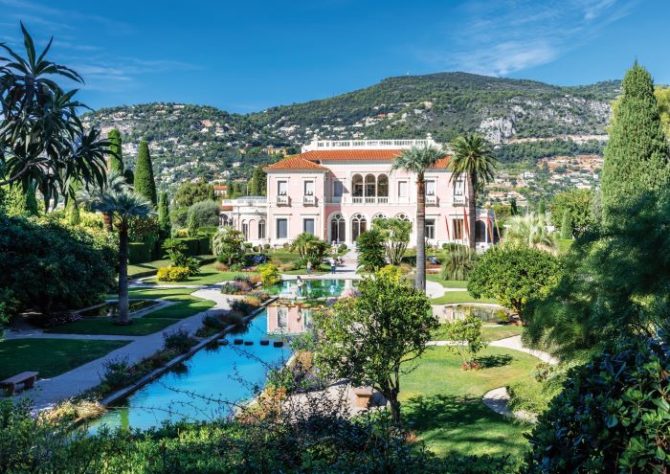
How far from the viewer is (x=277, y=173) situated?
4934cm

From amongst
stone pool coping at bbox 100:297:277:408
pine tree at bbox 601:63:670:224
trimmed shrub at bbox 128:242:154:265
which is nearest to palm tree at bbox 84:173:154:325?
stone pool coping at bbox 100:297:277:408

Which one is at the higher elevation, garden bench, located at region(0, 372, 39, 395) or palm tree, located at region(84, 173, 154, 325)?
palm tree, located at region(84, 173, 154, 325)

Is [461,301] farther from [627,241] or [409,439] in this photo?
[627,241]

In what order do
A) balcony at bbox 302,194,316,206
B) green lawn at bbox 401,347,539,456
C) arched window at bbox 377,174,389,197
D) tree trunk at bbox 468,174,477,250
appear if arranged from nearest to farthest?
green lawn at bbox 401,347,539,456 → tree trunk at bbox 468,174,477,250 → balcony at bbox 302,194,316,206 → arched window at bbox 377,174,389,197

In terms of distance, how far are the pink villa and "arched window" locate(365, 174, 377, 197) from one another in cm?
68

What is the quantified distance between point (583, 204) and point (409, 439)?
187 feet

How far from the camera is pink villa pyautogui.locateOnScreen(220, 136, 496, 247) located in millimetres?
49281

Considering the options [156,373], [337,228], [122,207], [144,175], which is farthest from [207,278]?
[156,373]

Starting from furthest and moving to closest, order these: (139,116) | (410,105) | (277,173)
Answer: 1. (139,116)
2. (410,105)
3. (277,173)

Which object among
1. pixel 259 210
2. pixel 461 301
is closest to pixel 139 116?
pixel 259 210

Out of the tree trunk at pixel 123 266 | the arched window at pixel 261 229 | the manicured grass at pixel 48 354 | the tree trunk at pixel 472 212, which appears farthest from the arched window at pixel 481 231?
the manicured grass at pixel 48 354

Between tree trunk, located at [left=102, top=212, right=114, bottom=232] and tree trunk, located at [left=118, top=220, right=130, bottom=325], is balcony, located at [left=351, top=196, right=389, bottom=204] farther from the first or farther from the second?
tree trunk, located at [left=118, top=220, right=130, bottom=325]

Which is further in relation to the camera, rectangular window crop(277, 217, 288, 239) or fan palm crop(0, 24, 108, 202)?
rectangular window crop(277, 217, 288, 239)

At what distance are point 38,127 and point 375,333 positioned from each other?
28.2 ft
